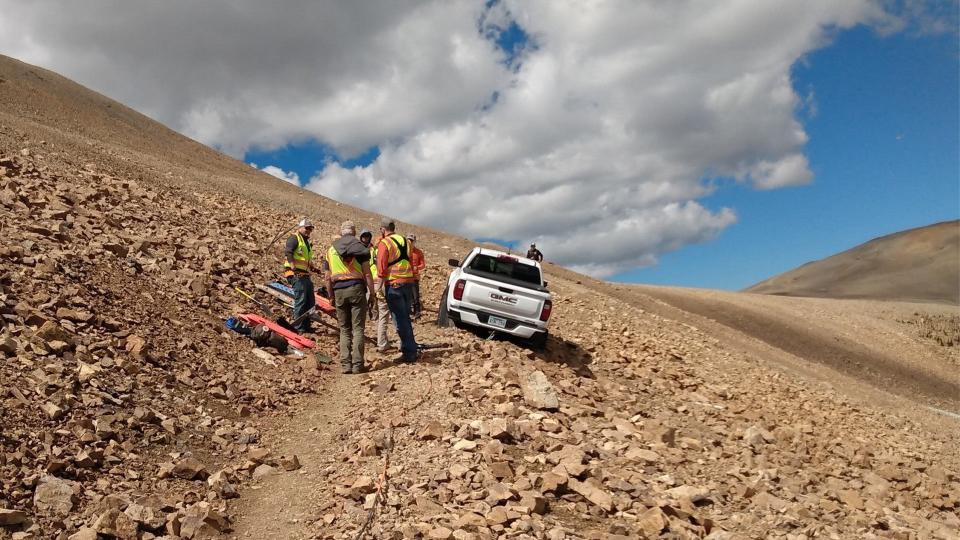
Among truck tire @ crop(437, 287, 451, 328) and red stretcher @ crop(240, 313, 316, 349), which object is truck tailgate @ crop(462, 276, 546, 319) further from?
red stretcher @ crop(240, 313, 316, 349)

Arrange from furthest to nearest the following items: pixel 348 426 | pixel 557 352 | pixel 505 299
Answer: pixel 557 352 < pixel 505 299 < pixel 348 426

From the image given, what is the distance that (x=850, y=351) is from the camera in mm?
27641

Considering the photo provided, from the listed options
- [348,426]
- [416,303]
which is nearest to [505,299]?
[416,303]

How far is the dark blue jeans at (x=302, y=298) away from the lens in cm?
1152

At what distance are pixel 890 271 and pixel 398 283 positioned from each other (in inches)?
3738

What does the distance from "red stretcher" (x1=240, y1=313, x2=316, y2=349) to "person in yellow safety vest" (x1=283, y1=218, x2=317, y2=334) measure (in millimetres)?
617

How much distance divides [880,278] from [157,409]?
93710mm

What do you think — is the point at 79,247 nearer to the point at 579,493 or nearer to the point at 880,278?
the point at 579,493

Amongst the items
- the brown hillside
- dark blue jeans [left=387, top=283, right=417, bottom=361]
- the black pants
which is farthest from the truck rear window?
dark blue jeans [left=387, top=283, right=417, bottom=361]

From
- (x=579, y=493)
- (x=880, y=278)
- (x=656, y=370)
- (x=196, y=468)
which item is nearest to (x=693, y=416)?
(x=656, y=370)

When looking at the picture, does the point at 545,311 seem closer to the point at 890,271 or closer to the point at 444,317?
the point at 444,317

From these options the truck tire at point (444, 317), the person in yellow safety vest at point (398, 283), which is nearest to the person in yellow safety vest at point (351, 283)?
the person in yellow safety vest at point (398, 283)

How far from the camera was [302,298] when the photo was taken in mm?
11664

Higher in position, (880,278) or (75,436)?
(880,278)
